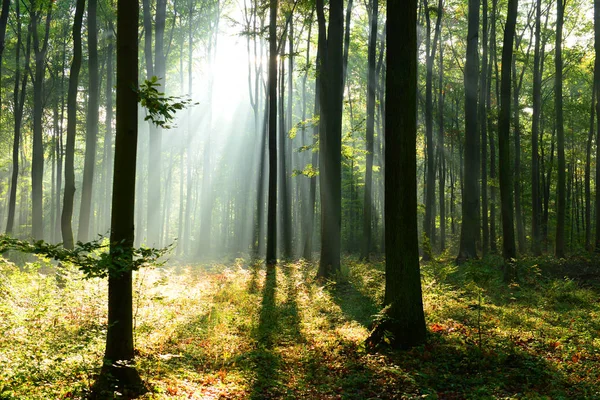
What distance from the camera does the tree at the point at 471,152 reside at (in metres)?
15.0

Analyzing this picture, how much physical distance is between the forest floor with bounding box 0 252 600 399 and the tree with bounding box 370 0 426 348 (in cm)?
61

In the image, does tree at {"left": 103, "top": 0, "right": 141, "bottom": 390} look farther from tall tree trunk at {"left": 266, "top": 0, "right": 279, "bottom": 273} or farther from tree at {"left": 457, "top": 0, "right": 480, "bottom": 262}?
tree at {"left": 457, "top": 0, "right": 480, "bottom": 262}

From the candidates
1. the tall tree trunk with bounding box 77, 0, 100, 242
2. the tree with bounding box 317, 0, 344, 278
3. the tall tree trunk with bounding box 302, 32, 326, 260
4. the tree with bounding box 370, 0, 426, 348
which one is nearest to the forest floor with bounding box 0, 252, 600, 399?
the tree with bounding box 370, 0, 426, 348

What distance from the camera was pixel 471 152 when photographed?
15430 mm

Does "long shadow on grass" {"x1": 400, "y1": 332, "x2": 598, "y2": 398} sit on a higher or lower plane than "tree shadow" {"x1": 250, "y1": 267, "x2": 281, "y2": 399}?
higher

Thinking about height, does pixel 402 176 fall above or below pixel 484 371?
above

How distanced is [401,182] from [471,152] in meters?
10.2

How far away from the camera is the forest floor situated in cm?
478

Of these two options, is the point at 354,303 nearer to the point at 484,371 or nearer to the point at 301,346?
the point at 301,346

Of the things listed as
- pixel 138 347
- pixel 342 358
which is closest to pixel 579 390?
pixel 342 358

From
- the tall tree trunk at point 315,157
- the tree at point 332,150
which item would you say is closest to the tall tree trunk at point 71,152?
the tall tree trunk at point 315,157

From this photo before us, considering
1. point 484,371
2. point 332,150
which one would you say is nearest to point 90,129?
point 332,150

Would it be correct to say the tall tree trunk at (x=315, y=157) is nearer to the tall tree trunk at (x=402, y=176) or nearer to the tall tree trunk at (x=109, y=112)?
the tall tree trunk at (x=402, y=176)

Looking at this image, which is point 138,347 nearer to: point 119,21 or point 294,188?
point 119,21
